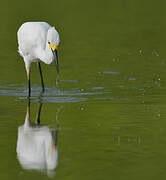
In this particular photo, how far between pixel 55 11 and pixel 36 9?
899 millimetres

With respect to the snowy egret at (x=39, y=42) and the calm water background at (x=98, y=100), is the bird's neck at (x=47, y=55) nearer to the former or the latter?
the snowy egret at (x=39, y=42)

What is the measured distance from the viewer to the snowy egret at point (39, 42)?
476 inches

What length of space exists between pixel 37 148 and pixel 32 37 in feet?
13.7

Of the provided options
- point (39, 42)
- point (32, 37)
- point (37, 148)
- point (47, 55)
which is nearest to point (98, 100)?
point (47, 55)

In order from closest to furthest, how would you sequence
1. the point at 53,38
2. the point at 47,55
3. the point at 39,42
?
the point at 53,38
the point at 47,55
the point at 39,42

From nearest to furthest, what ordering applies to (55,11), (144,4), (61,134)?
(61,134) < (55,11) < (144,4)

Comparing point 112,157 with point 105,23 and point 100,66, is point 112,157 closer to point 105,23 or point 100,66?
point 100,66

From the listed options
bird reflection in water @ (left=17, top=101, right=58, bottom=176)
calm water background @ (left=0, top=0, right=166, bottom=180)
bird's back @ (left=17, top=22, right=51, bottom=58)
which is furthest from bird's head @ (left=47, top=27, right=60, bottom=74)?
bird reflection in water @ (left=17, top=101, right=58, bottom=176)

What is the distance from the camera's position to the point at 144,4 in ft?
102

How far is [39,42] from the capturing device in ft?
41.6

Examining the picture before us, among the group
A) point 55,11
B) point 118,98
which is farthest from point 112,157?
point 55,11

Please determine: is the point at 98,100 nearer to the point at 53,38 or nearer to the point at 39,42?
the point at 53,38

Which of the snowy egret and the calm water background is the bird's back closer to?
the snowy egret

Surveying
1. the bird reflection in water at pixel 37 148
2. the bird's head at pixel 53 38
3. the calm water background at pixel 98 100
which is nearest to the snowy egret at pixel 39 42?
the bird's head at pixel 53 38
